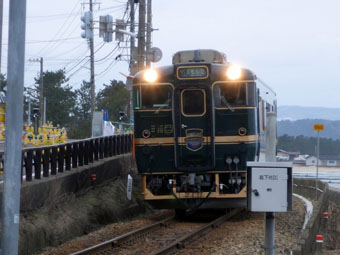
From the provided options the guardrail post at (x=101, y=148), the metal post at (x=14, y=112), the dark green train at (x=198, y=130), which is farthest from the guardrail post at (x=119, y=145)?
the metal post at (x=14, y=112)

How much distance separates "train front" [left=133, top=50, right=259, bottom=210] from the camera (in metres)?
15.2

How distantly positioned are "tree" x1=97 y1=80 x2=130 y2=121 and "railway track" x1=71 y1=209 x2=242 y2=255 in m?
52.3

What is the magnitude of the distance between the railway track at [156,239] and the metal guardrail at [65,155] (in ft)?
8.53

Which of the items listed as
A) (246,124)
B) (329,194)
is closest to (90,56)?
(329,194)

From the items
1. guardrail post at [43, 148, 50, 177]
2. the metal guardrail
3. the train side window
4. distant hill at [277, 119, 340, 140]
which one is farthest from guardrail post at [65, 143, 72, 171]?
distant hill at [277, 119, 340, 140]

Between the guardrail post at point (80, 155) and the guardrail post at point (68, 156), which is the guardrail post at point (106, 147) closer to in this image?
the guardrail post at point (80, 155)

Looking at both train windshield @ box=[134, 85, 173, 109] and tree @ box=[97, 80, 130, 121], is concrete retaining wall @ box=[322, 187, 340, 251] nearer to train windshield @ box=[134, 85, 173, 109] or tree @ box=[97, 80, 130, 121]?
train windshield @ box=[134, 85, 173, 109]

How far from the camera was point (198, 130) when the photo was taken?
50.0ft

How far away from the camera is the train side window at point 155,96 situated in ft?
50.8

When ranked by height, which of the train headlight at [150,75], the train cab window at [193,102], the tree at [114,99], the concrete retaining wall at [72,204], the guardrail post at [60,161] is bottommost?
the concrete retaining wall at [72,204]

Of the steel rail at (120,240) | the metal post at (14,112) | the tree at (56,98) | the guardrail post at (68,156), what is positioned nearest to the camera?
the metal post at (14,112)

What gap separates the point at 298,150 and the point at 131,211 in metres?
40.5

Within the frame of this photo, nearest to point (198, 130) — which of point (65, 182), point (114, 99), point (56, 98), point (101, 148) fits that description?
point (65, 182)

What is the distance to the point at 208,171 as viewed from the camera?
15273 millimetres
